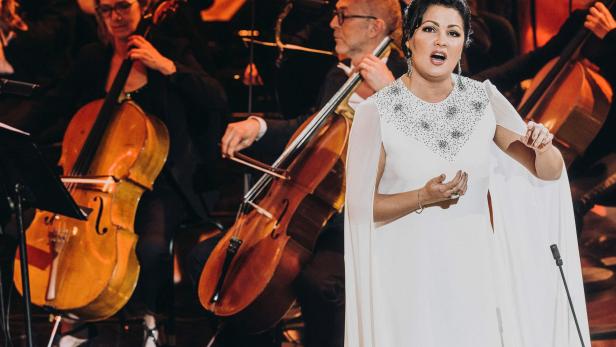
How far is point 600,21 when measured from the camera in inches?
155

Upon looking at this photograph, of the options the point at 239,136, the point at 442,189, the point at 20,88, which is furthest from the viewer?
the point at 239,136

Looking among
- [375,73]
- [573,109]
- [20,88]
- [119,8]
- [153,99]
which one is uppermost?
[119,8]

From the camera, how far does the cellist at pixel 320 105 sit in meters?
3.57

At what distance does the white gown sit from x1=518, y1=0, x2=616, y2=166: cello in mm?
1467

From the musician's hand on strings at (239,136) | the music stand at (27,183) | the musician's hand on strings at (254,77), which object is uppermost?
the musician's hand on strings at (254,77)

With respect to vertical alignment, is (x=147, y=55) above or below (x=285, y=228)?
above

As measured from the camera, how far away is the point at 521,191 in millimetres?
2594

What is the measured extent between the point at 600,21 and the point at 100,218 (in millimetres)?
2201

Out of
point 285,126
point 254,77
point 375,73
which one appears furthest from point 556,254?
point 254,77

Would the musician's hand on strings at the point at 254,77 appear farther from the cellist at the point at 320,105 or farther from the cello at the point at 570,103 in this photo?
the cello at the point at 570,103

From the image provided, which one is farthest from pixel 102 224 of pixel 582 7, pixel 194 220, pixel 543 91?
pixel 582 7

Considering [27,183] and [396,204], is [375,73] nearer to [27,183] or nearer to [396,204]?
[396,204]

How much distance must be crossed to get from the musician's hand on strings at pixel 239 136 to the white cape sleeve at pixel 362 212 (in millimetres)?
1132

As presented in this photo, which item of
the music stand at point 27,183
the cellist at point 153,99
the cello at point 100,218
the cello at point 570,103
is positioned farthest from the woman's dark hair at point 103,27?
the cello at point 570,103
